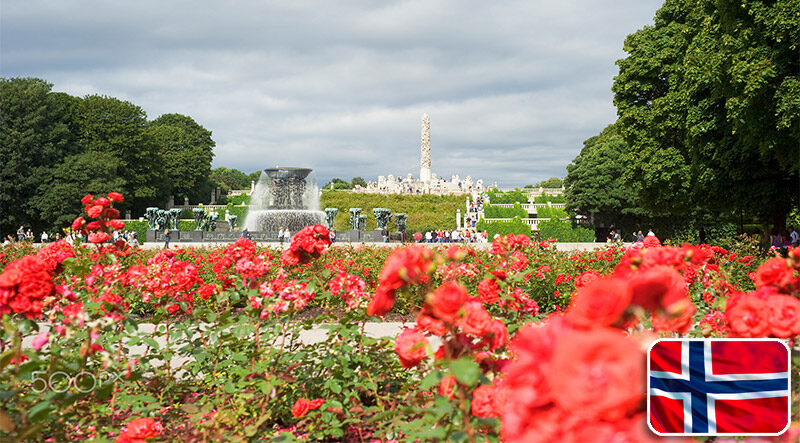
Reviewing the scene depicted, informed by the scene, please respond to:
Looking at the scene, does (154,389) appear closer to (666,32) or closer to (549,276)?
(549,276)

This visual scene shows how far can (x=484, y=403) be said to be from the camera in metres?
1.68

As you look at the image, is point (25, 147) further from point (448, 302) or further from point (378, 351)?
point (448, 302)

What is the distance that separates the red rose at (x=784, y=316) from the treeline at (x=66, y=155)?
41.5m

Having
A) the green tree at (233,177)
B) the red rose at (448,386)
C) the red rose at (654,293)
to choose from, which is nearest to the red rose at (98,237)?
the red rose at (448,386)

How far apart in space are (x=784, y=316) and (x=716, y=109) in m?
17.2

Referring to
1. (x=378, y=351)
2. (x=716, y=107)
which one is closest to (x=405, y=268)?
(x=378, y=351)

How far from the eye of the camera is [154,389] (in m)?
3.60

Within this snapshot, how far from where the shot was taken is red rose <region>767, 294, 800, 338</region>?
5.17ft

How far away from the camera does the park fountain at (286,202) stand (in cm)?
2703

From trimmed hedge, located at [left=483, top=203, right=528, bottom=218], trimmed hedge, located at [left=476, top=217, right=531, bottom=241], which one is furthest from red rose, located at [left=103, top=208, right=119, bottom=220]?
trimmed hedge, located at [left=483, top=203, right=528, bottom=218]

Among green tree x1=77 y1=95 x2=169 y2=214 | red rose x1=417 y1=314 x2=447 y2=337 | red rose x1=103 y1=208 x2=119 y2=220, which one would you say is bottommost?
red rose x1=417 y1=314 x2=447 y2=337

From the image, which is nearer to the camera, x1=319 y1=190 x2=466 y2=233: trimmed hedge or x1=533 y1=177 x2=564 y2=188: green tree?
x1=319 y1=190 x2=466 y2=233: trimmed hedge

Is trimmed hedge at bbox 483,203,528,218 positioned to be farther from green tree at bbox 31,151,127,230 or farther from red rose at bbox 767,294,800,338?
red rose at bbox 767,294,800,338

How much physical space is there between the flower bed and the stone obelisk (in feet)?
228
